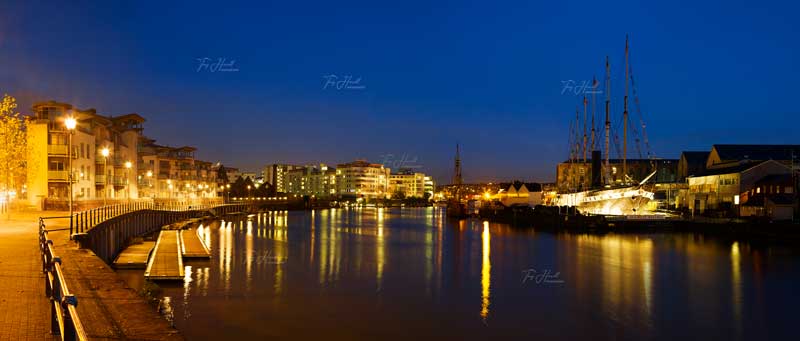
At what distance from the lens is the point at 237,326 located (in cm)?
2100

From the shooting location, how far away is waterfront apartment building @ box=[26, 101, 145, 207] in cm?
5331

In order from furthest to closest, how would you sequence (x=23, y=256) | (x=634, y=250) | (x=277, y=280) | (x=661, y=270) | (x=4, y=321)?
(x=634, y=250) → (x=661, y=270) → (x=277, y=280) → (x=23, y=256) → (x=4, y=321)

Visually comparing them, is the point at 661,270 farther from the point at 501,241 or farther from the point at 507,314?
the point at 501,241

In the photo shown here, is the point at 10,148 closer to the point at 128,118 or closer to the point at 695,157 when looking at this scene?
the point at 128,118

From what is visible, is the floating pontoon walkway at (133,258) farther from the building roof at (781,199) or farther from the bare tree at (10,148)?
the building roof at (781,199)

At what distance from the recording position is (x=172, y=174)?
11538 cm

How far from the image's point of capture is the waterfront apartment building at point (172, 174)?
327ft

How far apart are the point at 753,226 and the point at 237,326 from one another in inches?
2095

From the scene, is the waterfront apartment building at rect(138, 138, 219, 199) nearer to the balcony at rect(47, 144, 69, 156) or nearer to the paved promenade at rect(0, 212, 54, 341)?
the balcony at rect(47, 144, 69, 156)

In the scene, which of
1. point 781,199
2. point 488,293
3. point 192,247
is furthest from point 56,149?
point 781,199

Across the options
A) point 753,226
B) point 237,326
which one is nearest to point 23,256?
point 237,326

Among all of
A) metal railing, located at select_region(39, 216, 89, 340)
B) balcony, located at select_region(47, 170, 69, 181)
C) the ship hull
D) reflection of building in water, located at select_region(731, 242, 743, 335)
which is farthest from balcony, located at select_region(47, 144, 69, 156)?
the ship hull

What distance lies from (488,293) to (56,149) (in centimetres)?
4363

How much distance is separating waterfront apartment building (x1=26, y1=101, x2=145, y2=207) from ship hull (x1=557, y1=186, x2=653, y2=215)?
2374 inches
